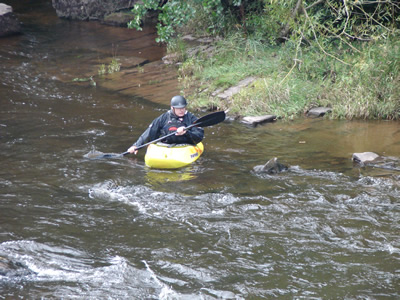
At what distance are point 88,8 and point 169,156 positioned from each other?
11480mm

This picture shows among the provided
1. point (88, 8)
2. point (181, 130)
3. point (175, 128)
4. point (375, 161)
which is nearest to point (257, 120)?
point (175, 128)

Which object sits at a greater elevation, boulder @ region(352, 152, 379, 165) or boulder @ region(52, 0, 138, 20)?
boulder @ region(52, 0, 138, 20)

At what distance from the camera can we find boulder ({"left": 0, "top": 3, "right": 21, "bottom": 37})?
14.4 m

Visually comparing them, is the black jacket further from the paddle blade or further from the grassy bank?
the grassy bank

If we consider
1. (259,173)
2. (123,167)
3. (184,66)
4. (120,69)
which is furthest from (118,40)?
(259,173)

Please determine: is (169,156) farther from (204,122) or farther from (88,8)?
(88,8)

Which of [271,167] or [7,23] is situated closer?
[271,167]

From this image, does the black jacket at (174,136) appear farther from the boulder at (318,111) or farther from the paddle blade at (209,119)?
the boulder at (318,111)

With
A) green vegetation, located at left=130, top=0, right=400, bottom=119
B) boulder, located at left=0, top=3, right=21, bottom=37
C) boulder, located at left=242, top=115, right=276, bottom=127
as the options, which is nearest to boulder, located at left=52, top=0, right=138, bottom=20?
boulder, located at left=0, top=3, right=21, bottom=37

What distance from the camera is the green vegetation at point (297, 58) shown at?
8375 mm

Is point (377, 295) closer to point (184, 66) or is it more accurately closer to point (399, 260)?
point (399, 260)

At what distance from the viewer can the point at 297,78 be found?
9625 mm

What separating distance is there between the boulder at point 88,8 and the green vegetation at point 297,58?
15.7 ft

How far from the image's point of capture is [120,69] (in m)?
12.2
